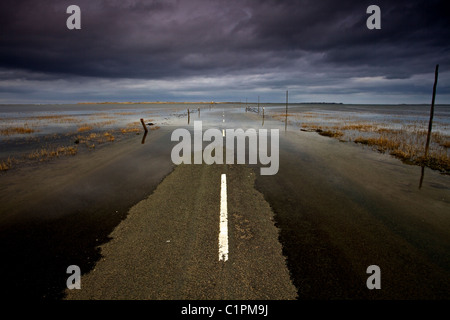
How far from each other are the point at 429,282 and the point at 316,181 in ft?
15.4

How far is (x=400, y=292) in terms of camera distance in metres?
3.14

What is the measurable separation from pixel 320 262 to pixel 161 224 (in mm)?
3059

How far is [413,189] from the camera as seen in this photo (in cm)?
736

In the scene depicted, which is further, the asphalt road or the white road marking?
→ the white road marking

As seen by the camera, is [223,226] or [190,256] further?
[223,226]

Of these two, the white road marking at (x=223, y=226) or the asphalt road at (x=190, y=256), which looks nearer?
the asphalt road at (x=190, y=256)
